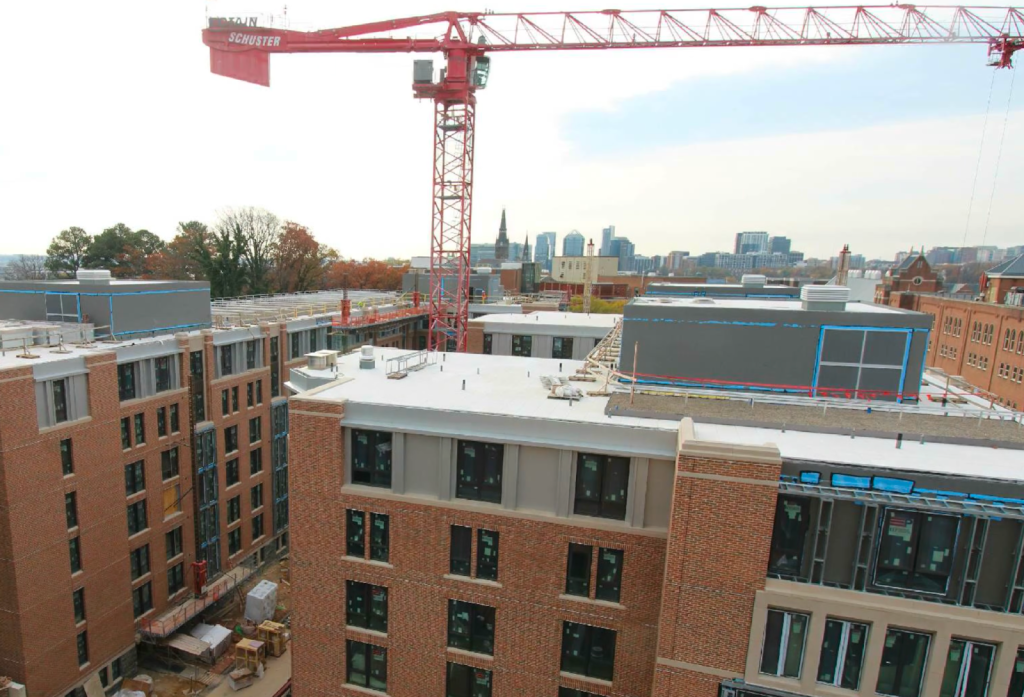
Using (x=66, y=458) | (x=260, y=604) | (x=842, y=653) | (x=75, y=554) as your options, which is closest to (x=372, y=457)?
(x=842, y=653)

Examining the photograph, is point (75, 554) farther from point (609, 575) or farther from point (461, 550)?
point (609, 575)

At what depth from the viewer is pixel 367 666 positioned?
1897 cm

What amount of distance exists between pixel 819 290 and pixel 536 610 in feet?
45.9

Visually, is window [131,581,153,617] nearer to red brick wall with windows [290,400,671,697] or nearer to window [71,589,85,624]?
window [71,589,85,624]

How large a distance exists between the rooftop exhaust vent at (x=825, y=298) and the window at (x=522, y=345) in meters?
20.0

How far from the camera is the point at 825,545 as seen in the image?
13016 millimetres

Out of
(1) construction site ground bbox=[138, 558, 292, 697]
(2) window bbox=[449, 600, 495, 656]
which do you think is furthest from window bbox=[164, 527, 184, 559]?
(2) window bbox=[449, 600, 495, 656]

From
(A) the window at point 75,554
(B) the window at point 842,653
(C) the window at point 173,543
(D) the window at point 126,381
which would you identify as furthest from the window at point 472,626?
(C) the window at point 173,543

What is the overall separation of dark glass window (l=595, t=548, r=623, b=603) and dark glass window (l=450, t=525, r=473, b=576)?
3.92 m

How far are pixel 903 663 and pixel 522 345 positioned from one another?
27.2 metres

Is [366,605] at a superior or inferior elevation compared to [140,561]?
superior

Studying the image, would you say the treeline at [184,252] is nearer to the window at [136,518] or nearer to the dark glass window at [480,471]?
the window at [136,518]

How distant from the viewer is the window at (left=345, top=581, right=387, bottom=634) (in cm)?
1834

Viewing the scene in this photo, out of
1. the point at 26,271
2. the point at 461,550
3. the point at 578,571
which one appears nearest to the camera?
the point at 578,571
